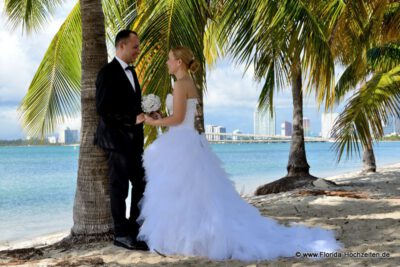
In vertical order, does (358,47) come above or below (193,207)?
above

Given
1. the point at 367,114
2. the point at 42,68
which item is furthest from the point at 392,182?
the point at 42,68

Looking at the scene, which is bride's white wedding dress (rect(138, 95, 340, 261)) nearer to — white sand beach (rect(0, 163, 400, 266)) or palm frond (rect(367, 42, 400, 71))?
white sand beach (rect(0, 163, 400, 266))

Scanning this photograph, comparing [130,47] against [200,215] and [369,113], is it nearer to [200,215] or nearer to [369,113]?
[200,215]

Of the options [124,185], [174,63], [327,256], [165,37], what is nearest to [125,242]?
[124,185]

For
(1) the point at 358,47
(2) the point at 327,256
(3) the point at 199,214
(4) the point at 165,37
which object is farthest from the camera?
(1) the point at 358,47

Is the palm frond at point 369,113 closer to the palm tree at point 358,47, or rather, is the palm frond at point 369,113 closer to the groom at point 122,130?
the palm tree at point 358,47

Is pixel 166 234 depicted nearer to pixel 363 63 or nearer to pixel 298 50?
pixel 298 50

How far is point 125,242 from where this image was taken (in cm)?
471

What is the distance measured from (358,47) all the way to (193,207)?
779cm

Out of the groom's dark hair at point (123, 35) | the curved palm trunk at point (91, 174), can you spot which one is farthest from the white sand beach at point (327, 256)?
the groom's dark hair at point (123, 35)

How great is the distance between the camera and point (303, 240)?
14.7ft

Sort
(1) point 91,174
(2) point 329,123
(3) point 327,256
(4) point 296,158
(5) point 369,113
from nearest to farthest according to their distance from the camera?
(3) point 327,256 → (1) point 91,174 → (5) point 369,113 → (4) point 296,158 → (2) point 329,123

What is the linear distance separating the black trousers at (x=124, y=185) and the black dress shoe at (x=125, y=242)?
0.03 meters

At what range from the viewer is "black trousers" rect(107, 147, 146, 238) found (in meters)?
4.60
